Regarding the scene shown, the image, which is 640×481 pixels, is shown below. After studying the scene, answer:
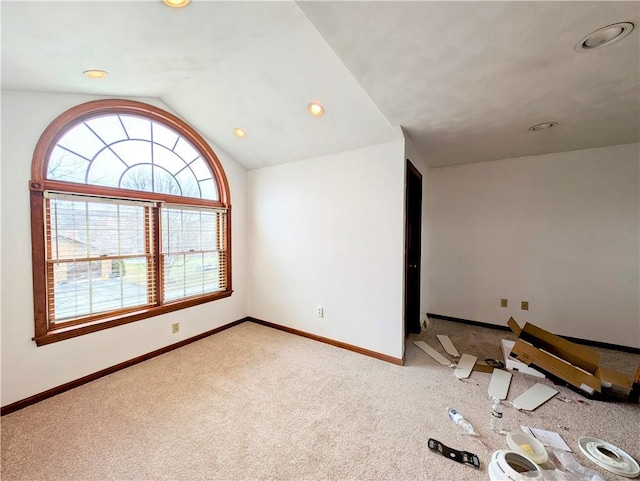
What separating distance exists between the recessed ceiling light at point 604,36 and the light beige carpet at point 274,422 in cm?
242

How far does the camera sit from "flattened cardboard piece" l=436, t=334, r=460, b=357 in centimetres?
290

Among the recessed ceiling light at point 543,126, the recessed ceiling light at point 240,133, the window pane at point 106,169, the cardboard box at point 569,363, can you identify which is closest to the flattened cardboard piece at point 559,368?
the cardboard box at point 569,363

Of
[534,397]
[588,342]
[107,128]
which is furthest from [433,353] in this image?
[107,128]

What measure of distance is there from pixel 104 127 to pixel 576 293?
18.5 ft

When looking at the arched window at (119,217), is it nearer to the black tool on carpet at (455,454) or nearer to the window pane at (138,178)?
the window pane at (138,178)

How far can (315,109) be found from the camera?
95.8 inches

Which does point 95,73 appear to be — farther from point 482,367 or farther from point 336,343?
point 482,367

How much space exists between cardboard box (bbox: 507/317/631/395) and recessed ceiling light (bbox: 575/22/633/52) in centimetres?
237

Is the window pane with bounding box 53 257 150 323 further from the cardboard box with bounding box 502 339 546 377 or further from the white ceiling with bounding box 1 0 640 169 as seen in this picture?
the cardboard box with bounding box 502 339 546 377

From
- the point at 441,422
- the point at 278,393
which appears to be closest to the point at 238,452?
the point at 278,393

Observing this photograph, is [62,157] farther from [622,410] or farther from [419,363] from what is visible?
[622,410]

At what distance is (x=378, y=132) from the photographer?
8.43ft

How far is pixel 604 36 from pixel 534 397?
252 cm

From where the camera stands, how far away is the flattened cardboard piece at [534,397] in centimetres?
201
